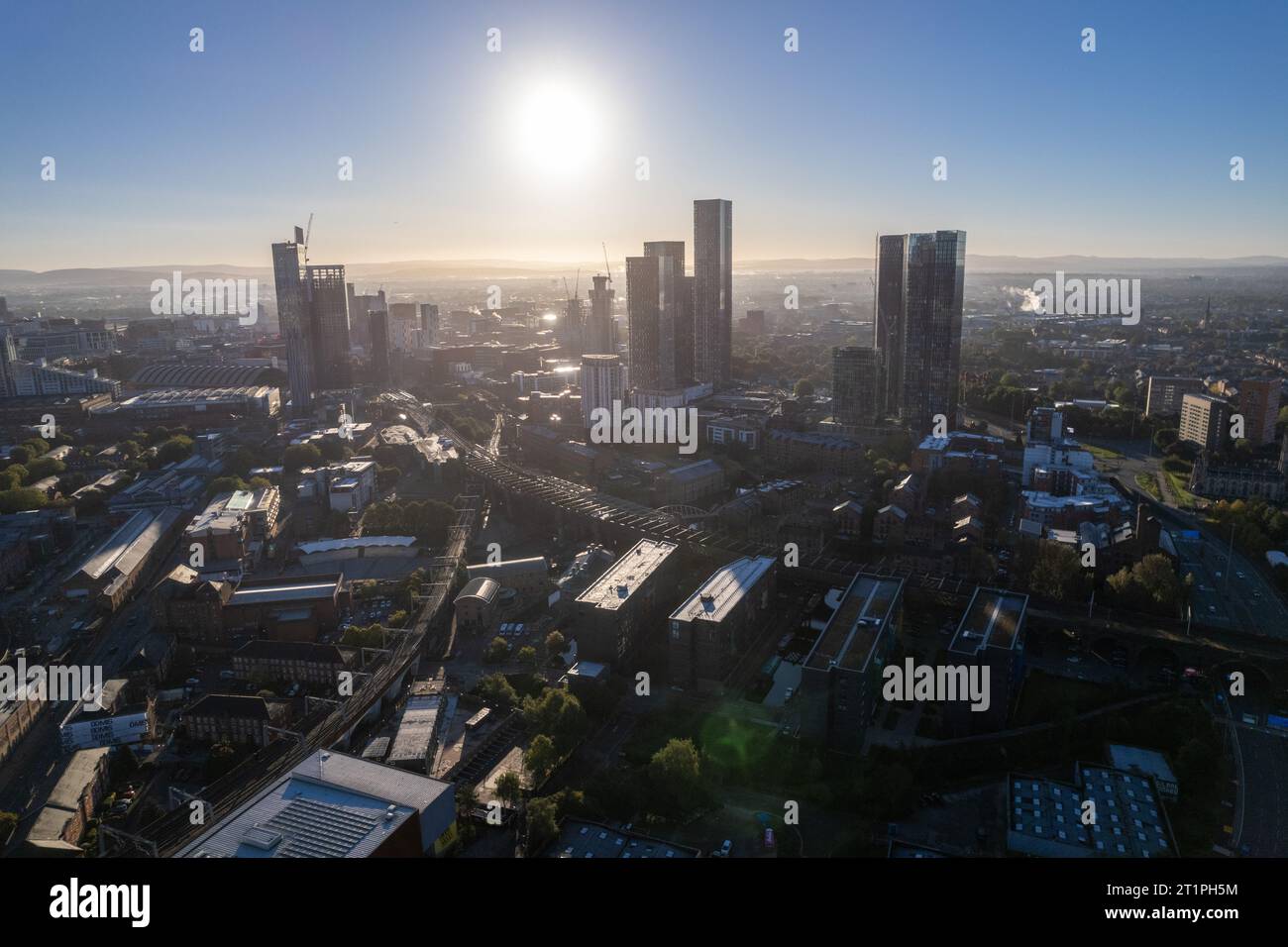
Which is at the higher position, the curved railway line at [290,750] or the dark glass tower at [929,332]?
the dark glass tower at [929,332]

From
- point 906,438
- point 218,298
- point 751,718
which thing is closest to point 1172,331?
point 906,438

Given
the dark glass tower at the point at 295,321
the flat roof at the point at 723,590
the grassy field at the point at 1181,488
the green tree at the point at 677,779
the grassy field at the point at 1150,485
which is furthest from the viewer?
the dark glass tower at the point at 295,321

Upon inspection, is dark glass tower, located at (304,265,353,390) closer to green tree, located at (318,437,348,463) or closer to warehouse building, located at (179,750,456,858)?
green tree, located at (318,437,348,463)

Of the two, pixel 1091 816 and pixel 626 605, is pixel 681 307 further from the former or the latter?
pixel 1091 816

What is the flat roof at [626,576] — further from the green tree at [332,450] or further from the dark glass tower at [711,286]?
the dark glass tower at [711,286]

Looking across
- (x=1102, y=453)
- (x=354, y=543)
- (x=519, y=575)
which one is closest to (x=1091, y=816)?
(x=519, y=575)

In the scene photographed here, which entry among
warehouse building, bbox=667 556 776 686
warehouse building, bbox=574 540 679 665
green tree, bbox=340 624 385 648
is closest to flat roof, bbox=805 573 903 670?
warehouse building, bbox=667 556 776 686

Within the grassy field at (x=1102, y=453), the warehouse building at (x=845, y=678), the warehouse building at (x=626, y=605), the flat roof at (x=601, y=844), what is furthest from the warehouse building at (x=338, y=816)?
the grassy field at (x=1102, y=453)

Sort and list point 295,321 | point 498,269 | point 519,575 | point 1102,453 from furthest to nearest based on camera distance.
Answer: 1. point 498,269
2. point 295,321
3. point 1102,453
4. point 519,575
